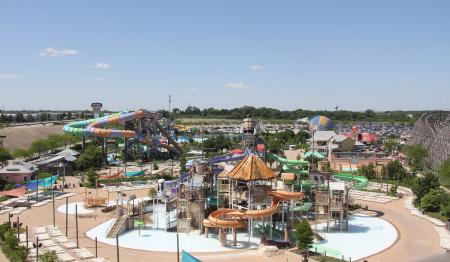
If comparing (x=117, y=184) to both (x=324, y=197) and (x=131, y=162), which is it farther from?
(x=324, y=197)

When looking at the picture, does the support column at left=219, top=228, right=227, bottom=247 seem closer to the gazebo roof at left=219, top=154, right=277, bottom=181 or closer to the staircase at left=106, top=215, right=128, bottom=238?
the gazebo roof at left=219, top=154, right=277, bottom=181

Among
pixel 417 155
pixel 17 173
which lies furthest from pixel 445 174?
pixel 17 173

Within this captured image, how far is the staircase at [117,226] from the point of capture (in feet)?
123

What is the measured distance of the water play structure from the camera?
261ft

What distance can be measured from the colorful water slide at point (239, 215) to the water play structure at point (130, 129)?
46.5 meters

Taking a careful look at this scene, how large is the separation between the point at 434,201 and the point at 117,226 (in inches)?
1239

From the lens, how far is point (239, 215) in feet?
117

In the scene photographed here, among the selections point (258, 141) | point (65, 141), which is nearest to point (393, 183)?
point (258, 141)

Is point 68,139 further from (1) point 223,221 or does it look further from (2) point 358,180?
(1) point 223,221

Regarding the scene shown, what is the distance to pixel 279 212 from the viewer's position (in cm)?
4003

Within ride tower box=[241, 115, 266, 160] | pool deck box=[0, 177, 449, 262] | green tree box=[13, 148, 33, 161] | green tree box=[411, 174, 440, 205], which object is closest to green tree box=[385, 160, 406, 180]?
green tree box=[411, 174, 440, 205]

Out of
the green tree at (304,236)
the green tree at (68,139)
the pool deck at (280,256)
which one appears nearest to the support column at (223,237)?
the pool deck at (280,256)

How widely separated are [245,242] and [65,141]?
247 feet

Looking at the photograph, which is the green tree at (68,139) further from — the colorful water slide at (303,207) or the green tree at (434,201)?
the green tree at (434,201)
